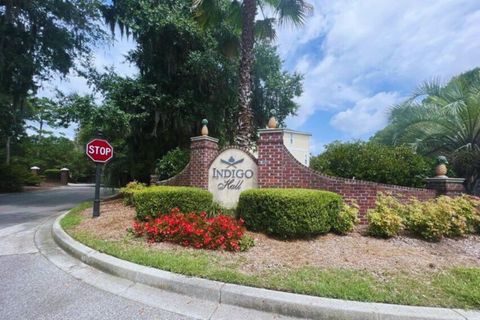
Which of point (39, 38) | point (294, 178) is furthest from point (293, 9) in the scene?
point (39, 38)

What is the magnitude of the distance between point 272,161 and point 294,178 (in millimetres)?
660

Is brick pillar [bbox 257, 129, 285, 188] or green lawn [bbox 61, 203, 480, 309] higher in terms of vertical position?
brick pillar [bbox 257, 129, 285, 188]

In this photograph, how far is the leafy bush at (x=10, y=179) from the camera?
2027 centimetres

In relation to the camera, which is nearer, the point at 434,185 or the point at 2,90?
the point at 434,185

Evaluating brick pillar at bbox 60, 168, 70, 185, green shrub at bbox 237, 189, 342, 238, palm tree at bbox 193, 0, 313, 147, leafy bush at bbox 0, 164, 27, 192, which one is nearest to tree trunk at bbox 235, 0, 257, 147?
palm tree at bbox 193, 0, 313, 147

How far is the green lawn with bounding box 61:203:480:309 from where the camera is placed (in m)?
3.18

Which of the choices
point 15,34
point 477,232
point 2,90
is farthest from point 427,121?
point 2,90

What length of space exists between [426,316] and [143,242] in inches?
170

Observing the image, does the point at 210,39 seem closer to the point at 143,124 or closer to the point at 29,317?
the point at 143,124

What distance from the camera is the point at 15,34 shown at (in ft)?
41.1

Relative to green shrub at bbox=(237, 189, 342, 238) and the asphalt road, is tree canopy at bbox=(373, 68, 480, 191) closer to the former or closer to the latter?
green shrub at bbox=(237, 189, 342, 238)

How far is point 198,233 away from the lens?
16.1ft

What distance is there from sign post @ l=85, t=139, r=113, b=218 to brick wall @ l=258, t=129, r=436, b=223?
426cm

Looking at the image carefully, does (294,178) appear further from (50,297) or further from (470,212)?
(50,297)
